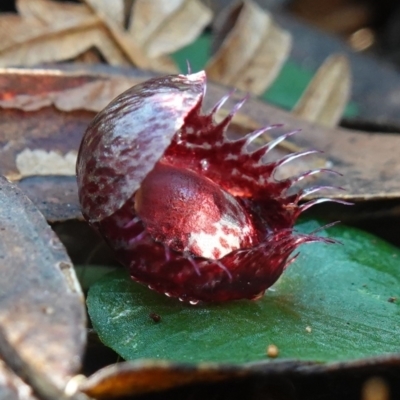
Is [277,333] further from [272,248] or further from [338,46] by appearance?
[338,46]

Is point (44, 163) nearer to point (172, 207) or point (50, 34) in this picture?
point (172, 207)

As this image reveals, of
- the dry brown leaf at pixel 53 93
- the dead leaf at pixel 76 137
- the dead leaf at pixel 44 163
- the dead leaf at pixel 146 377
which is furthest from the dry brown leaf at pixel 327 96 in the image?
the dead leaf at pixel 146 377

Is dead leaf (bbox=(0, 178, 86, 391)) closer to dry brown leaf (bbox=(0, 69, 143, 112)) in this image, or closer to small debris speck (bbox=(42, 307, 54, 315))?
small debris speck (bbox=(42, 307, 54, 315))

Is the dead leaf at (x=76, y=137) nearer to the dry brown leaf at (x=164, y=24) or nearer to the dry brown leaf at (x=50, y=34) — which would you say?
the dry brown leaf at (x=50, y=34)

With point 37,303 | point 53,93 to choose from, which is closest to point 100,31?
point 53,93

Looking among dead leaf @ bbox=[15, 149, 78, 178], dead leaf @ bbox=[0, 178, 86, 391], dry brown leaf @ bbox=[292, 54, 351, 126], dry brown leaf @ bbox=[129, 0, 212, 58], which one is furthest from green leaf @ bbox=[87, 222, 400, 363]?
dry brown leaf @ bbox=[129, 0, 212, 58]
